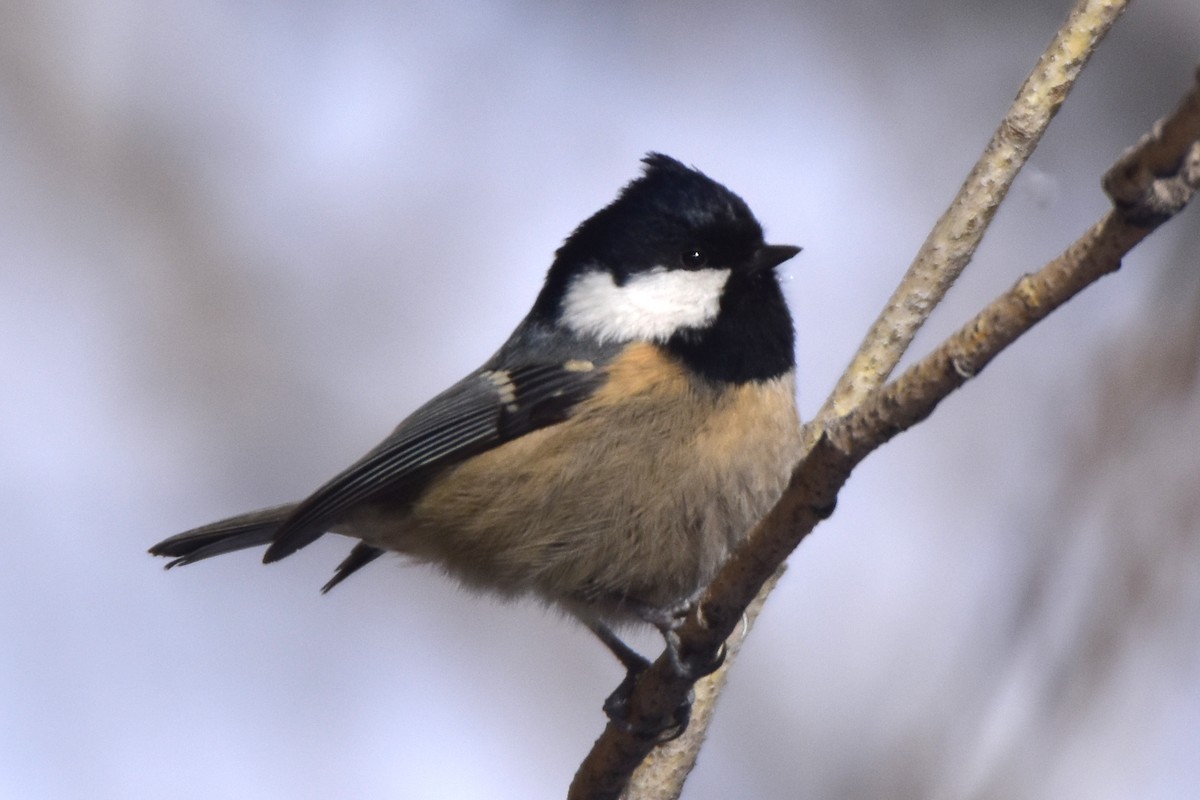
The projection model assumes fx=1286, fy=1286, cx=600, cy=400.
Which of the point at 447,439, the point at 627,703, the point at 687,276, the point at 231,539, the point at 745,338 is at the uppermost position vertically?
the point at 687,276

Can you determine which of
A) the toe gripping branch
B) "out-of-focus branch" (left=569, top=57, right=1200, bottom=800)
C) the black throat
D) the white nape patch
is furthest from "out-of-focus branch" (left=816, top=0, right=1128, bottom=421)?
"out-of-focus branch" (left=569, top=57, right=1200, bottom=800)

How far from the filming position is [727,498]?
2.78m

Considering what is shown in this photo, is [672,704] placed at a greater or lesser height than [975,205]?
lesser

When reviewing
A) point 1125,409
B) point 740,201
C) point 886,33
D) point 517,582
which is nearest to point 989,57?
point 886,33

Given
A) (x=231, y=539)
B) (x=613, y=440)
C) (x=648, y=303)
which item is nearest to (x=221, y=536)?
(x=231, y=539)

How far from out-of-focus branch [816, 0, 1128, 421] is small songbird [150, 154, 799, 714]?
0.28 m

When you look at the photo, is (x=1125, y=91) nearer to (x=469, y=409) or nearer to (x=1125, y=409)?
(x=1125, y=409)

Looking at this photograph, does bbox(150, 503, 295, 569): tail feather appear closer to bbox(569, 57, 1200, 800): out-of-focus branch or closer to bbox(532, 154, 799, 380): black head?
bbox(532, 154, 799, 380): black head

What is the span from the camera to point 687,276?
3137mm

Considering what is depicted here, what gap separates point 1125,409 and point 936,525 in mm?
1796

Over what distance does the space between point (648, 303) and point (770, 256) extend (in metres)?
0.32

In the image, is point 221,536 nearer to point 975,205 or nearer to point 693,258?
point 693,258

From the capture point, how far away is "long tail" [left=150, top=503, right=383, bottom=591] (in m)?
3.35

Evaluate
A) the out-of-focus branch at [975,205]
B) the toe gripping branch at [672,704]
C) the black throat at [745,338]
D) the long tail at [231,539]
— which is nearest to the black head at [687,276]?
the black throat at [745,338]
